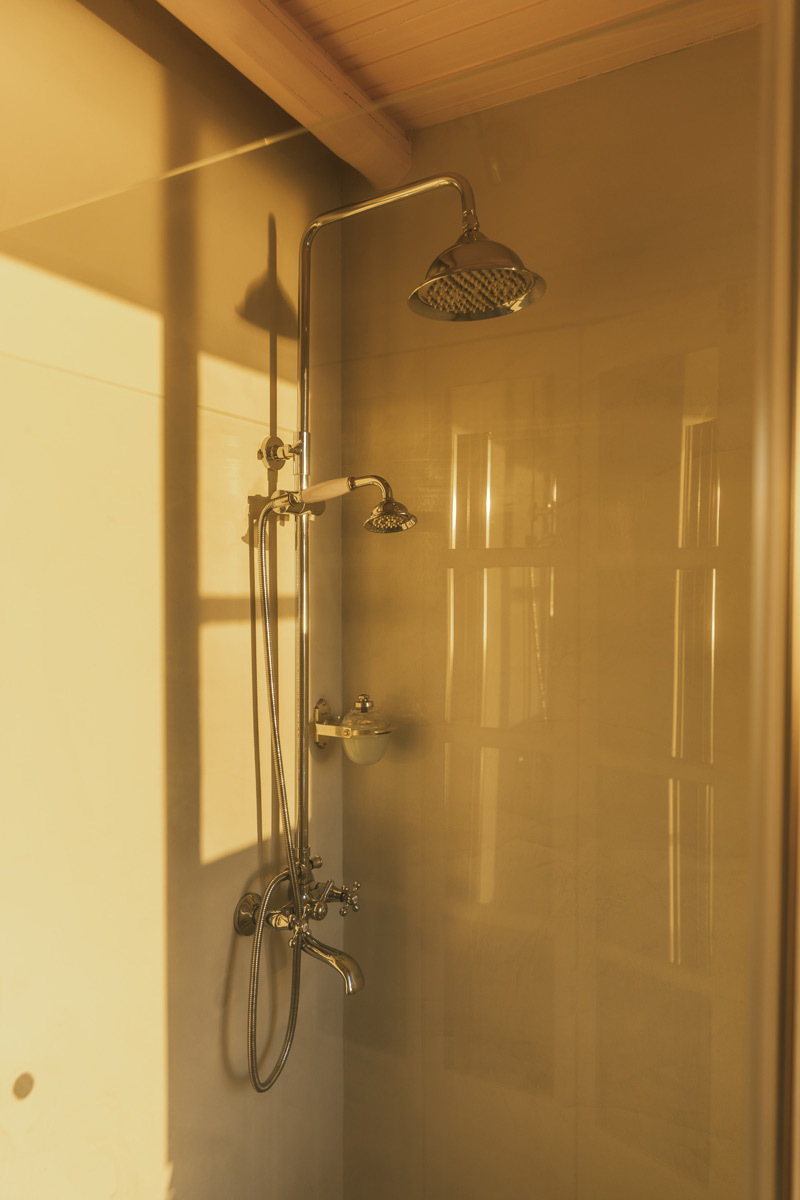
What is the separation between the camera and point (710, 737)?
0.90 metres

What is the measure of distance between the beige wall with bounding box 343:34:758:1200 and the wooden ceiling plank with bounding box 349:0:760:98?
33 mm

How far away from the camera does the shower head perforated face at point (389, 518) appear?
1062 mm

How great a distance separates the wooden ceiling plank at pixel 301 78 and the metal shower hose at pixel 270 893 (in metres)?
0.54

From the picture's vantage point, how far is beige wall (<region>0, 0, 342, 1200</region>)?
97cm

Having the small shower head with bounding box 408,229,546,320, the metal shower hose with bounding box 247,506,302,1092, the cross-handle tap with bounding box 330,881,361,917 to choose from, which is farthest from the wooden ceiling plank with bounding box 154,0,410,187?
the cross-handle tap with bounding box 330,881,361,917

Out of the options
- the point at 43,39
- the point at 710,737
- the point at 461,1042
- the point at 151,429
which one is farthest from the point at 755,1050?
the point at 43,39

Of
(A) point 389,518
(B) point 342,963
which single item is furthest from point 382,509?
(B) point 342,963

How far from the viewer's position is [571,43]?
924 mm

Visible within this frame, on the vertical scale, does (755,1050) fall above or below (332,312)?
below

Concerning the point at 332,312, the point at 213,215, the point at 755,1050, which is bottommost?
the point at 755,1050

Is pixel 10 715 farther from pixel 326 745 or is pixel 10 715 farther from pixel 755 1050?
pixel 755 1050

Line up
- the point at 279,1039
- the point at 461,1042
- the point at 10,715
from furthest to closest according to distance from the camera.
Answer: the point at 279,1039 < the point at 461,1042 < the point at 10,715

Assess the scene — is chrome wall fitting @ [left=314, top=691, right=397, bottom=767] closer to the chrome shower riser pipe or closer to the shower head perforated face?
the chrome shower riser pipe

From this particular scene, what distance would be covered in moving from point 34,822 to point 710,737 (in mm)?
865
